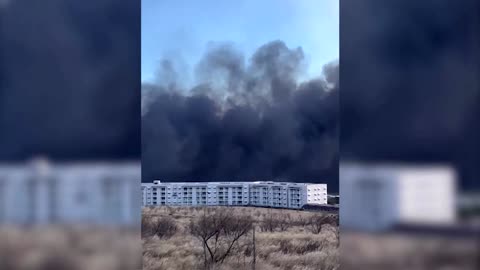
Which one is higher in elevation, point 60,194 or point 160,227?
point 60,194

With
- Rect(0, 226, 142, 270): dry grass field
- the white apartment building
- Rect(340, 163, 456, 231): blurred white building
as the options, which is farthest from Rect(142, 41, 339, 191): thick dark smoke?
Rect(340, 163, 456, 231): blurred white building

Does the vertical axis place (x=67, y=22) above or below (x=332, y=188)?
above

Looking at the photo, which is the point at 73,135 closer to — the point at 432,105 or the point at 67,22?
the point at 67,22

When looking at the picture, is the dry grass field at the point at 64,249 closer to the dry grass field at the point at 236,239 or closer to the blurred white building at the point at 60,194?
the blurred white building at the point at 60,194

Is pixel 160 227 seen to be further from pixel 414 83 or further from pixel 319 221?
pixel 414 83

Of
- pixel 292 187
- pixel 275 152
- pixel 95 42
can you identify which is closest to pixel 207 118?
pixel 275 152

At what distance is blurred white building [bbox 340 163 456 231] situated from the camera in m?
3.73

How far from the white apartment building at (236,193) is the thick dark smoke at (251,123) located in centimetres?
8

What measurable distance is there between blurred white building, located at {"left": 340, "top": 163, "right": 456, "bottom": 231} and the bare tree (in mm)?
2376

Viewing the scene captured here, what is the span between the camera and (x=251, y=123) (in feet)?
19.8

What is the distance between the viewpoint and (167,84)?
579cm

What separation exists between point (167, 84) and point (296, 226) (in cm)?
216

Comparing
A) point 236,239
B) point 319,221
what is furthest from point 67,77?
point 319,221

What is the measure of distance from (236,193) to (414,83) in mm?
2791
